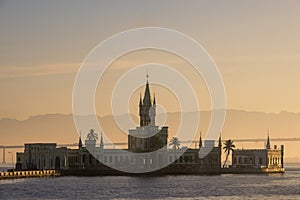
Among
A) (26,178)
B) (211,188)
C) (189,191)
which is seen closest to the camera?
(189,191)

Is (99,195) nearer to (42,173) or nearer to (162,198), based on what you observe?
(162,198)

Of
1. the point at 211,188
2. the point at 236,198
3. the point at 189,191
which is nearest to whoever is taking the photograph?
the point at 236,198

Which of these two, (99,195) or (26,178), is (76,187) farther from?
(26,178)

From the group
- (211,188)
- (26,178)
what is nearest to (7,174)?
(26,178)

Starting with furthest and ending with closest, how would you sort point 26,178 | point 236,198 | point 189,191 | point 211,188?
point 26,178
point 211,188
point 189,191
point 236,198

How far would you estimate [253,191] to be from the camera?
134 meters

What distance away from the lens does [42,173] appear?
654ft

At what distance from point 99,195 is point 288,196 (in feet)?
80.0

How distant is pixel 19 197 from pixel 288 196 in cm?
3431

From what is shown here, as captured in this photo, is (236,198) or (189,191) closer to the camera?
(236,198)

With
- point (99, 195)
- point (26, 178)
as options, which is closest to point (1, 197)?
point (99, 195)

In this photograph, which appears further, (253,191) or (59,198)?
(253,191)

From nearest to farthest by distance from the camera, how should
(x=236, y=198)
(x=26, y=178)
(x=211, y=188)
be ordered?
(x=236, y=198), (x=211, y=188), (x=26, y=178)

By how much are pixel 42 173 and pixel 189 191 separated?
72.3 m
